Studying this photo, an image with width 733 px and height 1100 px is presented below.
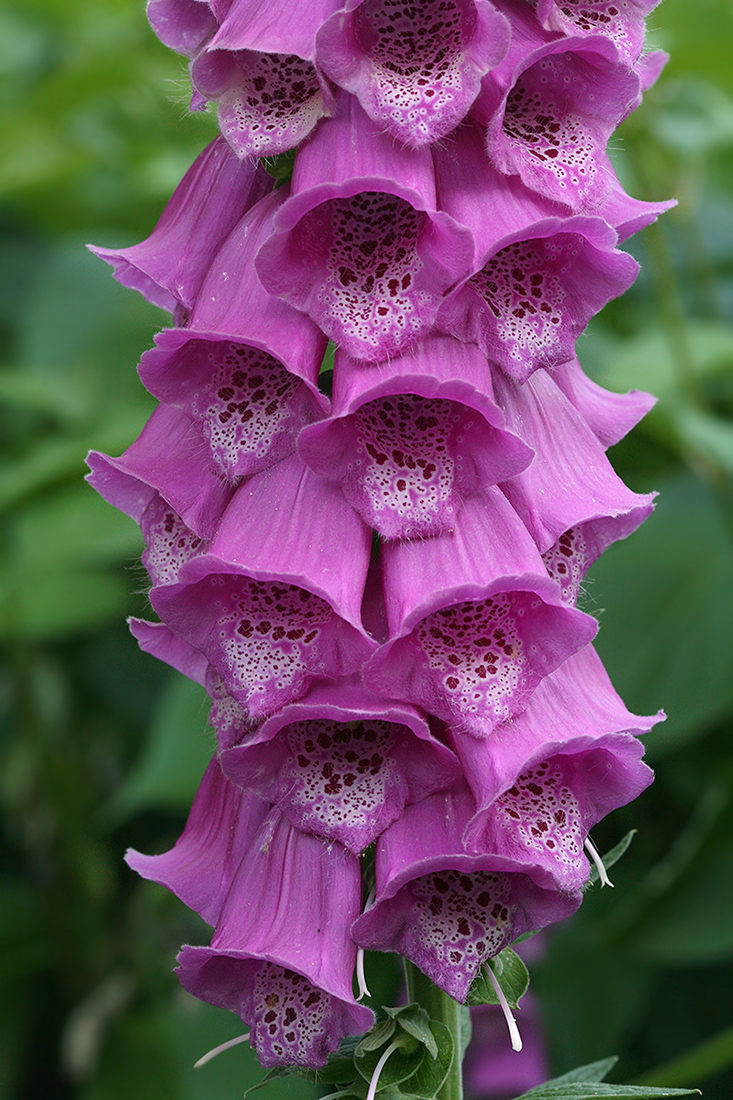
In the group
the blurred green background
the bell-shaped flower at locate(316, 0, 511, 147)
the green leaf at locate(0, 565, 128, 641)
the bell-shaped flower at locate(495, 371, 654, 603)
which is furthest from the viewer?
the green leaf at locate(0, 565, 128, 641)

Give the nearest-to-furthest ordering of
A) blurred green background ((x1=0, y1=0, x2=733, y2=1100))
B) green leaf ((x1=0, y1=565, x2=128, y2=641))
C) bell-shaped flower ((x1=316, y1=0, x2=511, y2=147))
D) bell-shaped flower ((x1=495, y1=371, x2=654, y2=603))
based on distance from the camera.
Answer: bell-shaped flower ((x1=316, y1=0, x2=511, y2=147)), bell-shaped flower ((x1=495, y1=371, x2=654, y2=603)), blurred green background ((x1=0, y1=0, x2=733, y2=1100)), green leaf ((x1=0, y1=565, x2=128, y2=641))

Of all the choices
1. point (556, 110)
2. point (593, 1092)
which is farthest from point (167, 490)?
point (593, 1092)

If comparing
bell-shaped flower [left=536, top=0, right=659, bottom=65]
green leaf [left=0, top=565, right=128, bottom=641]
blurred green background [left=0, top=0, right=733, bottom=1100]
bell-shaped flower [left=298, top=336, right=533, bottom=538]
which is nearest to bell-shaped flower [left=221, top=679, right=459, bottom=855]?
bell-shaped flower [left=298, top=336, right=533, bottom=538]

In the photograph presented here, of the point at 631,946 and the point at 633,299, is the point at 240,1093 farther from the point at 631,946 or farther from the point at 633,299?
the point at 633,299

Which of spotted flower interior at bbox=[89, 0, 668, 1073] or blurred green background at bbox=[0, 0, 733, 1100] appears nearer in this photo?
spotted flower interior at bbox=[89, 0, 668, 1073]

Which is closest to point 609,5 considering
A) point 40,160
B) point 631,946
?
point 631,946

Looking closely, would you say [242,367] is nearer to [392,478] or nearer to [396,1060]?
[392,478]

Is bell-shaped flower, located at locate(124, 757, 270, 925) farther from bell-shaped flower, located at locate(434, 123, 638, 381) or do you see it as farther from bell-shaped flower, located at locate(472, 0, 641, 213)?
bell-shaped flower, located at locate(472, 0, 641, 213)

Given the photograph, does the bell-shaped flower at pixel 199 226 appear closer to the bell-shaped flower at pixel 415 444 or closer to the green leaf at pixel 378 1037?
the bell-shaped flower at pixel 415 444
